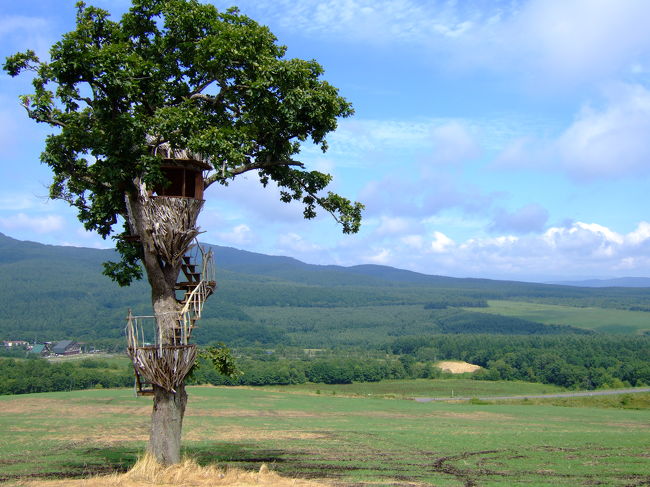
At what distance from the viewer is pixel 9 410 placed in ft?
161

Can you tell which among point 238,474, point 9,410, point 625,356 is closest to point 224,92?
point 238,474

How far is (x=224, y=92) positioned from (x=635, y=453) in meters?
21.3

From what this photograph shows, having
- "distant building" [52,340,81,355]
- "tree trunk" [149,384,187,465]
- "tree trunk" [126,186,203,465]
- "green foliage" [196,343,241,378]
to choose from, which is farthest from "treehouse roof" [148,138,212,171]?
"distant building" [52,340,81,355]

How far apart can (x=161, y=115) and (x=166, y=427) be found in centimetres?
870

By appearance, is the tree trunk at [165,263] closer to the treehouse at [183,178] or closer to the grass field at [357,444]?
→ the treehouse at [183,178]

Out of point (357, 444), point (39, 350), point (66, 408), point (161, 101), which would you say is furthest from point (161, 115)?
point (39, 350)

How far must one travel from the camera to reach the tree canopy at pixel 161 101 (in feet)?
53.6

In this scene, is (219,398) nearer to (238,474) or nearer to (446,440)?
(446,440)

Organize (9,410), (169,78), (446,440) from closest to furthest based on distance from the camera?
(169,78)
(446,440)
(9,410)

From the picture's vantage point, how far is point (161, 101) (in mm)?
17891

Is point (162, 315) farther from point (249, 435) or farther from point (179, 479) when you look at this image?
point (249, 435)

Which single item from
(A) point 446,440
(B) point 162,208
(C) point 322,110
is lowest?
(A) point 446,440

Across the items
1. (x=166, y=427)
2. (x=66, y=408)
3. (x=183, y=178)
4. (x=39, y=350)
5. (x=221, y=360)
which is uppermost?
(x=183, y=178)

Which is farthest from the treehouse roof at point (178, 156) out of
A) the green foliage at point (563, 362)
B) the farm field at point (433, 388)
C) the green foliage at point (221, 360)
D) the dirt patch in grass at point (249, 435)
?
the green foliage at point (563, 362)
